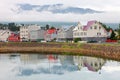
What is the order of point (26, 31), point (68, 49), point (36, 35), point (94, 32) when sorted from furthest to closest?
point (26, 31) < point (36, 35) < point (94, 32) < point (68, 49)

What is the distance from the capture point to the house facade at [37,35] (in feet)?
454

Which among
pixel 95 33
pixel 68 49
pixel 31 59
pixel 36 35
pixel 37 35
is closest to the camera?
pixel 31 59

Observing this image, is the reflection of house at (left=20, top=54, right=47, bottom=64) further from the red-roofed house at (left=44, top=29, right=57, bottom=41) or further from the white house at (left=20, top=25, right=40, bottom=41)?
the white house at (left=20, top=25, right=40, bottom=41)

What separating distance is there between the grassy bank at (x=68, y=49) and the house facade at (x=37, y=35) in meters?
41.7

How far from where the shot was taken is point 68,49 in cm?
7912

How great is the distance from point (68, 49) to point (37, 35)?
59896 millimetres

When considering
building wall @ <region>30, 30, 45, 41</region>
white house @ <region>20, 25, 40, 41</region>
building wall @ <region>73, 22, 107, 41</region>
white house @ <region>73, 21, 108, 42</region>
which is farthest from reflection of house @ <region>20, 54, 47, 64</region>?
white house @ <region>20, 25, 40, 41</region>

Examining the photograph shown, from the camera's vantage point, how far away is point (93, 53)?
222ft

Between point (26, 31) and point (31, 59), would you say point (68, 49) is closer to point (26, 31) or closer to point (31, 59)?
point (31, 59)

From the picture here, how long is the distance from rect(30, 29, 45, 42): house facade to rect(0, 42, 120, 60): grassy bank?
4172 cm

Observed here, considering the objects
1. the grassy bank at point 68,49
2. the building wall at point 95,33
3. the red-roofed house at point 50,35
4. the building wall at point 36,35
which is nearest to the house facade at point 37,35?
the building wall at point 36,35

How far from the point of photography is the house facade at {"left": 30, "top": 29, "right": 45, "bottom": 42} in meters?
138

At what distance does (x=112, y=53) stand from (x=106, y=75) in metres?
19.4

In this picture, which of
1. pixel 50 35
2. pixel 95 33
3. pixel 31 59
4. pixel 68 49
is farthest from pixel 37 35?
pixel 31 59
